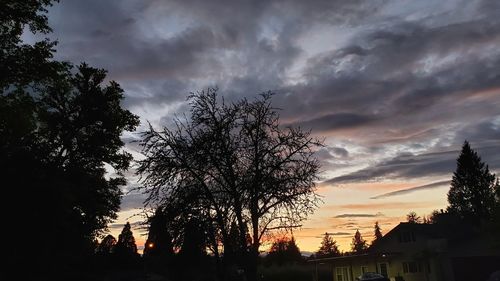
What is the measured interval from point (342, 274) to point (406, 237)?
9261mm

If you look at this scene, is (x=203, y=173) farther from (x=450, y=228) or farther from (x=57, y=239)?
(x=450, y=228)

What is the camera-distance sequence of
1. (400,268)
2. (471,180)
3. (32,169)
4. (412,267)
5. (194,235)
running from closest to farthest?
(32,169) < (194,235) < (412,267) < (400,268) < (471,180)

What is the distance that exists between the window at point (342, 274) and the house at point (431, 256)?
2022mm

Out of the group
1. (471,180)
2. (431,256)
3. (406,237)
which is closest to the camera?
(431,256)

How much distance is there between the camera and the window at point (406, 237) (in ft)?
162

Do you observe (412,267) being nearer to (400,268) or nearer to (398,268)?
(400,268)

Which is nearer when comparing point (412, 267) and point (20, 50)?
point (20, 50)

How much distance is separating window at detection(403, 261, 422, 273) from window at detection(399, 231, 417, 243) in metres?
2.78

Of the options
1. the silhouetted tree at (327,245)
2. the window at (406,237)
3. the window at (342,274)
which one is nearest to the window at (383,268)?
the window at (406,237)

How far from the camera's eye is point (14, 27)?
748 inches

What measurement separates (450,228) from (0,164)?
47621 mm

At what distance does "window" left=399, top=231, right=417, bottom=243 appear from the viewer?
1949 inches

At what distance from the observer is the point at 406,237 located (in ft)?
164

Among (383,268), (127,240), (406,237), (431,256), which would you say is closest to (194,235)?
(431,256)
